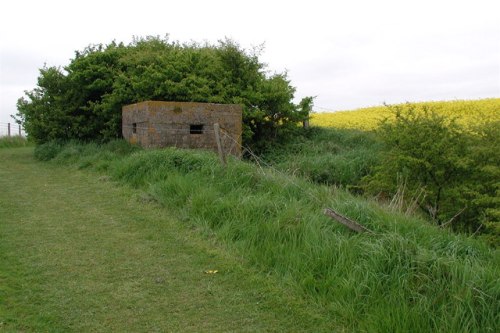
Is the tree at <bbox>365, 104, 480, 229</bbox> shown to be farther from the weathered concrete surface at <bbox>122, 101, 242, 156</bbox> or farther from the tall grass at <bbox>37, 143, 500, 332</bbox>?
the weathered concrete surface at <bbox>122, 101, 242, 156</bbox>

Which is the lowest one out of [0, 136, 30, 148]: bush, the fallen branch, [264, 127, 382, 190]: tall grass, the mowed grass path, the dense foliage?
the mowed grass path

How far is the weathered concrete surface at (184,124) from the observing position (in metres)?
12.3

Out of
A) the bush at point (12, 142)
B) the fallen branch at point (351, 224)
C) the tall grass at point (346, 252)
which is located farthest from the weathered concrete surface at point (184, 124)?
the bush at point (12, 142)

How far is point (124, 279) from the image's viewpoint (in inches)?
207

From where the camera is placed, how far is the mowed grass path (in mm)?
4297

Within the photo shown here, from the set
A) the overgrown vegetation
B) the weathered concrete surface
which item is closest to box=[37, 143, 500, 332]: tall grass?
the overgrown vegetation

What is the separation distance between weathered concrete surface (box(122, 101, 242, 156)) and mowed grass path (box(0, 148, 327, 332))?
4.14m

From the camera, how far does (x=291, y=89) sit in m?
16.7

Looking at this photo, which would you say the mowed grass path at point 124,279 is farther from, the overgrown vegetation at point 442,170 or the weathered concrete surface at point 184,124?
the weathered concrete surface at point 184,124

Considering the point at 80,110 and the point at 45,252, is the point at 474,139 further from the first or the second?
the point at 80,110

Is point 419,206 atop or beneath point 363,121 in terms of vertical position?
beneath

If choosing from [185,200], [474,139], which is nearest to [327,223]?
[185,200]

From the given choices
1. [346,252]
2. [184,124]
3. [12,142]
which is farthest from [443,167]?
[12,142]

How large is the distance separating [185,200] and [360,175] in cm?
620
